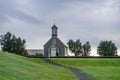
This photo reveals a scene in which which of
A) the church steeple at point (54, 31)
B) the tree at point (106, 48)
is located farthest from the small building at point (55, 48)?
the tree at point (106, 48)

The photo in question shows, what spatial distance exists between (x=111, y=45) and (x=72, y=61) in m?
104

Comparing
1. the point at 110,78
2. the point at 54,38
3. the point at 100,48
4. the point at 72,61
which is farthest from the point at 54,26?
the point at 110,78

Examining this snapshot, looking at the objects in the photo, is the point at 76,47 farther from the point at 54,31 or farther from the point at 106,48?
the point at 54,31

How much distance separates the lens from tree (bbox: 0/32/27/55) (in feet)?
433

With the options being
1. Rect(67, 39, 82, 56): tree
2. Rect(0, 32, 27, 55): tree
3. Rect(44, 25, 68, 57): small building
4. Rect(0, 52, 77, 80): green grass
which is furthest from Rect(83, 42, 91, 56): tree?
Rect(0, 52, 77, 80): green grass

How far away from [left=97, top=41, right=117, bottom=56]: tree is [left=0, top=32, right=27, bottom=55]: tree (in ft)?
147

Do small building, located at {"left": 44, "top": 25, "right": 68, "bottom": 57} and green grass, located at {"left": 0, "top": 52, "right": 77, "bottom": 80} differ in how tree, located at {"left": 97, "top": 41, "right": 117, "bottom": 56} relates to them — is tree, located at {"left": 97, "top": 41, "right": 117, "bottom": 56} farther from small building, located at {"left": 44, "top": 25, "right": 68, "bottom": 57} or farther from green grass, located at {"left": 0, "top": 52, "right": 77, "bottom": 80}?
green grass, located at {"left": 0, "top": 52, "right": 77, "bottom": 80}

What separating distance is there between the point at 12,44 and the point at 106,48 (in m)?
58.0

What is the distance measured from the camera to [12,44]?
134000mm

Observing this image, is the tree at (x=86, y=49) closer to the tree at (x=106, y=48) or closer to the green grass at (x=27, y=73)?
the tree at (x=106, y=48)

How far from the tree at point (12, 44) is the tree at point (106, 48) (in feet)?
147

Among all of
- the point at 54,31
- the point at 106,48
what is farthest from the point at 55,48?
the point at 106,48

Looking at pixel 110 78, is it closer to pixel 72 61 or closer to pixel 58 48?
pixel 72 61

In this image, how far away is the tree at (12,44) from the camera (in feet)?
433
